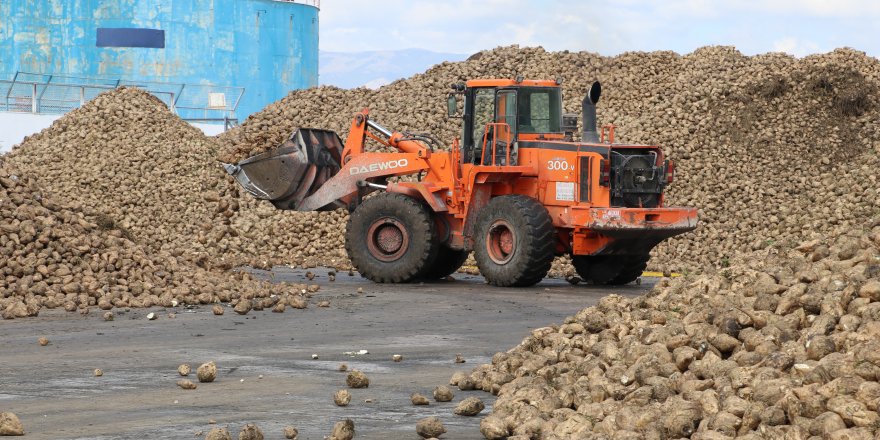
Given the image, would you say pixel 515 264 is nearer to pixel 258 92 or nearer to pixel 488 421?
pixel 488 421

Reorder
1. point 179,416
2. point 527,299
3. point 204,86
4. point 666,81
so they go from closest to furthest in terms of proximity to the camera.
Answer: point 179,416, point 527,299, point 666,81, point 204,86

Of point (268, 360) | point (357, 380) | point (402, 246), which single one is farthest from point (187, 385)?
point (402, 246)

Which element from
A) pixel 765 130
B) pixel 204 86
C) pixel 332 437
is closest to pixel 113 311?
pixel 332 437

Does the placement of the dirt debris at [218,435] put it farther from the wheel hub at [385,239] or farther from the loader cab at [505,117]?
the wheel hub at [385,239]

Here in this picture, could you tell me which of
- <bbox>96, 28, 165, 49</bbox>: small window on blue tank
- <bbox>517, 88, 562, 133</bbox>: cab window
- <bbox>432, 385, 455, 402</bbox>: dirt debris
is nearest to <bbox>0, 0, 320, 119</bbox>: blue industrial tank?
<bbox>96, 28, 165, 49</bbox>: small window on blue tank

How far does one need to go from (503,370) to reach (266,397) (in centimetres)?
184

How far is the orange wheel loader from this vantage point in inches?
629

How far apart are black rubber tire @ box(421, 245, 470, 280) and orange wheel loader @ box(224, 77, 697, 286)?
0.02 m

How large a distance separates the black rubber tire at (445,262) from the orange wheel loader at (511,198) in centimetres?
2

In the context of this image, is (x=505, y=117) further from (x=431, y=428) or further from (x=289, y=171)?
(x=431, y=428)

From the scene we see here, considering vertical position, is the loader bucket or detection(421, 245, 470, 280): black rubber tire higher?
the loader bucket

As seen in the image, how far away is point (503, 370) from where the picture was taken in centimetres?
941

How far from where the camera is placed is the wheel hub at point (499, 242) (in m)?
16.2

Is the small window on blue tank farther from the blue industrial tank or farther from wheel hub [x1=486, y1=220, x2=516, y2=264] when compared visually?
wheel hub [x1=486, y1=220, x2=516, y2=264]
